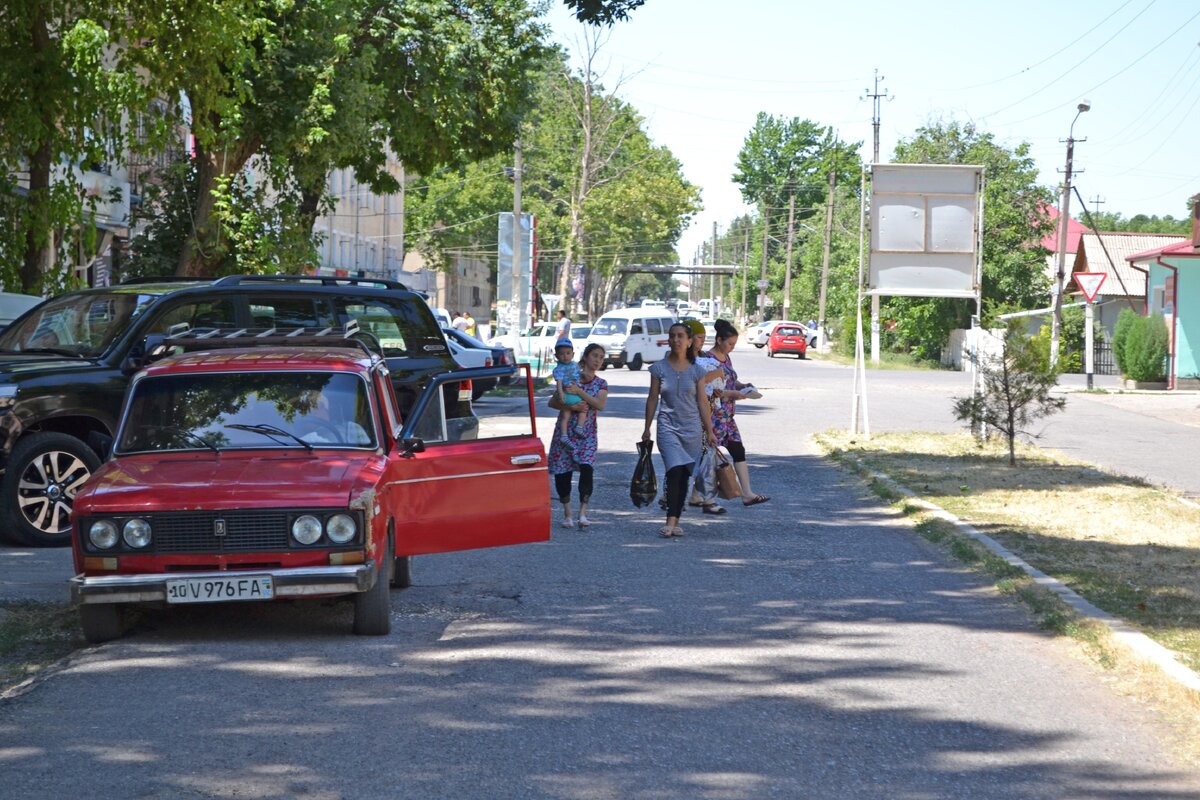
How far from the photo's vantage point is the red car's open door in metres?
8.86

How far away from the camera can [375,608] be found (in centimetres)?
827

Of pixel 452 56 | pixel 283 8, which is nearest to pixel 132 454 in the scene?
pixel 283 8

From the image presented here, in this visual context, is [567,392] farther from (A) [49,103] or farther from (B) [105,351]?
(A) [49,103]

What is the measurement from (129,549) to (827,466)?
13.0 metres

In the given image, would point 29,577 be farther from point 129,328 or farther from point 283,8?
point 283,8

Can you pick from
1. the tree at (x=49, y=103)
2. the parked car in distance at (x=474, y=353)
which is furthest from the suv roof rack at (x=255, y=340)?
the parked car in distance at (x=474, y=353)

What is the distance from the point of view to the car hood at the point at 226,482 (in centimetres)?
786

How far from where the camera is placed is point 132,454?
8.71 metres

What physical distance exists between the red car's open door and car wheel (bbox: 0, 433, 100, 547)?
388 cm

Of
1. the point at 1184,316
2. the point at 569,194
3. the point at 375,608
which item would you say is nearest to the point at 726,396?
the point at 375,608

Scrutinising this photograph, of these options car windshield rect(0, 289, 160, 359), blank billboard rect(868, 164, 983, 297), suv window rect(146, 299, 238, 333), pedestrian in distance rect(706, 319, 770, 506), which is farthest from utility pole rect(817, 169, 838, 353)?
suv window rect(146, 299, 238, 333)

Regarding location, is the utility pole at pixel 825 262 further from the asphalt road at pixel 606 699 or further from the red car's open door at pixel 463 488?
the red car's open door at pixel 463 488

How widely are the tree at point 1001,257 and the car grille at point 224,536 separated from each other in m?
54.8

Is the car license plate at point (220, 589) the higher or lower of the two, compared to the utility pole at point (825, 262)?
lower
